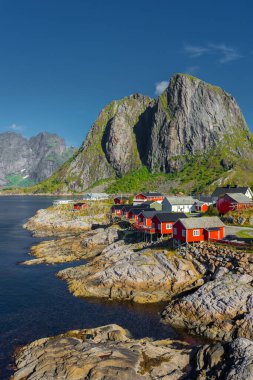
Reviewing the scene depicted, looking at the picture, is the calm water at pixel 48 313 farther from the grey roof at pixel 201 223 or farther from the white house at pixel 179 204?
the white house at pixel 179 204

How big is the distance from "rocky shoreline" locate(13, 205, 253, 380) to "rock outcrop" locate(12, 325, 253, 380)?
0.08m

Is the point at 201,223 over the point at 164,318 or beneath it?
over

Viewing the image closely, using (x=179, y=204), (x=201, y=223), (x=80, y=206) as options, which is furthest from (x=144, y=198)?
(x=201, y=223)

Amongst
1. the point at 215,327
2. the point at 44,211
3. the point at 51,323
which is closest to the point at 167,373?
the point at 215,327

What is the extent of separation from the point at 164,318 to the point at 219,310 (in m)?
6.62

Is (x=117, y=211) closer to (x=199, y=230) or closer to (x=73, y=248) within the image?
(x=73, y=248)

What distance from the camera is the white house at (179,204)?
102m

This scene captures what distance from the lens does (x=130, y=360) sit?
95.9 ft

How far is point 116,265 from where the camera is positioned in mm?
54000

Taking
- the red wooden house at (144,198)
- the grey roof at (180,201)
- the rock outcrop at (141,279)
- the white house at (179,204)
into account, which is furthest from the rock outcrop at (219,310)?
the red wooden house at (144,198)

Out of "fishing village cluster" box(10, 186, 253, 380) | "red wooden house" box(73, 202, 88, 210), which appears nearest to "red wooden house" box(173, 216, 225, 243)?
"fishing village cluster" box(10, 186, 253, 380)

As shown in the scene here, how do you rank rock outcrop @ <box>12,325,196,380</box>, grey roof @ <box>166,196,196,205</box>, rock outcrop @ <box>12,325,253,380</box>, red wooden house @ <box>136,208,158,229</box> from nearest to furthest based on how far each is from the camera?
rock outcrop @ <box>12,325,253,380</box> → rock outcrop @ <box>12,325,196,380</box> → red wooden house @ <box>136,208,158,229</box> → grey roof @ <box>166,196,196,205</box>

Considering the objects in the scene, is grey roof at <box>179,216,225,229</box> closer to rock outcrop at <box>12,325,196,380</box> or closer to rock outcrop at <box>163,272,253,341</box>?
rock outcrop at <box>163,272,253,341</box>

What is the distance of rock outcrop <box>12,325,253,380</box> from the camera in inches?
1069
